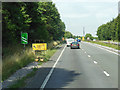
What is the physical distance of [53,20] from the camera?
152 ft

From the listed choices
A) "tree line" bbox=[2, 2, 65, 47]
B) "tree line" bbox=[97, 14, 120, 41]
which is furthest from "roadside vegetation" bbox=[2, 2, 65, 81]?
"tree line" bbox=[97, 14, 120, 41]

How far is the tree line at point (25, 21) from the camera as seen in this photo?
2116 centimetres

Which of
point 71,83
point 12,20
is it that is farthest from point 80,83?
point 12,20

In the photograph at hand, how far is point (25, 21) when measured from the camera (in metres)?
26.1

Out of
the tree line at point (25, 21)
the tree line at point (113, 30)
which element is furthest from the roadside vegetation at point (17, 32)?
the tree line at point (113, 30)

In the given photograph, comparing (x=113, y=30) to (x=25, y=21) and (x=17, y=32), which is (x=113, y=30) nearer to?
(x=25, y=21)

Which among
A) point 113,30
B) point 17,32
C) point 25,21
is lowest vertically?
point 17,32

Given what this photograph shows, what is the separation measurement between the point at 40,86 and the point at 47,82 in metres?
0.95

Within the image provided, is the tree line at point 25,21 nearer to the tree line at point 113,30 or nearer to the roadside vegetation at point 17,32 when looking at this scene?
the roadside vegetation at point 17,32

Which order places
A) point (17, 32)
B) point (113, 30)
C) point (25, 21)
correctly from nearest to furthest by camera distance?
point (17, 32), point (25, 21), point (113, 30)

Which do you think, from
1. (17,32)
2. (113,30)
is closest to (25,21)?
(17,32)

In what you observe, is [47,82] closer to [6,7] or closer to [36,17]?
[6,7]

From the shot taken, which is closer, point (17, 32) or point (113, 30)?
point (17, 32)

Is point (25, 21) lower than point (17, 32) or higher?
higher
